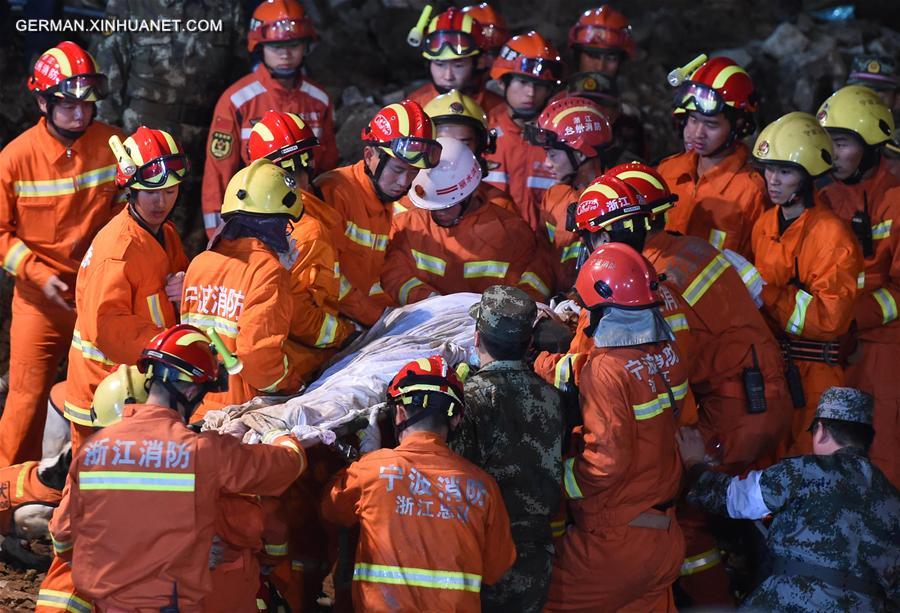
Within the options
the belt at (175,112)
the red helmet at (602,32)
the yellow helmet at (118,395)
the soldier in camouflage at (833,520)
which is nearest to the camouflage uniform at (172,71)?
the belt at (175,112)

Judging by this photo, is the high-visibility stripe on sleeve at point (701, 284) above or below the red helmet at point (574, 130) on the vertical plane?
below

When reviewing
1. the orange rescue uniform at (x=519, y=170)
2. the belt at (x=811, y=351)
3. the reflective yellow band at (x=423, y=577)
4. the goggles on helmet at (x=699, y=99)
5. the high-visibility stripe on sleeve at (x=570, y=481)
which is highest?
the goggles on helmet at (x=699, y=99)

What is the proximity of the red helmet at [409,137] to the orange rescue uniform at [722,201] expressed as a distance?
5.85 feet

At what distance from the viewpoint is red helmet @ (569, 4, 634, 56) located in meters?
9.59

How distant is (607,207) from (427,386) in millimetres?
1644

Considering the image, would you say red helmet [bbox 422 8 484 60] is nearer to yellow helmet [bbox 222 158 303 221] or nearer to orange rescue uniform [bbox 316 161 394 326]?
orange rescue uniform [bbox 316 161 394 326]

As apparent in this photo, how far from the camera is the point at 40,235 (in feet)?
26.0

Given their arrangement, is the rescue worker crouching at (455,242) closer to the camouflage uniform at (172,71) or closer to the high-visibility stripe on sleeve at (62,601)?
the high-visibility stripe on sleeve at (62,601)

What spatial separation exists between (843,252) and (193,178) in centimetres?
522

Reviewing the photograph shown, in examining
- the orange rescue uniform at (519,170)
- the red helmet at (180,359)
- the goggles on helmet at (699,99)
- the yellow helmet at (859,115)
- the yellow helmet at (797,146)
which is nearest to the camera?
the red helmet at (180,359)

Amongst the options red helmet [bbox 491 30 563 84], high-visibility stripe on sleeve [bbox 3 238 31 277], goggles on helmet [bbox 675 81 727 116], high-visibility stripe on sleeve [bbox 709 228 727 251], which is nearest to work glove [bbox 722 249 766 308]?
high-visibility stripe on sleeve [bbox 709 228 727 251]

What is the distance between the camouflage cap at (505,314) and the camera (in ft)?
19.4

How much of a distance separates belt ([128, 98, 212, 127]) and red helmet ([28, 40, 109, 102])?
2070mm

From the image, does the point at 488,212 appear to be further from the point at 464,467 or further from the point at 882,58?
the point at 882,58
